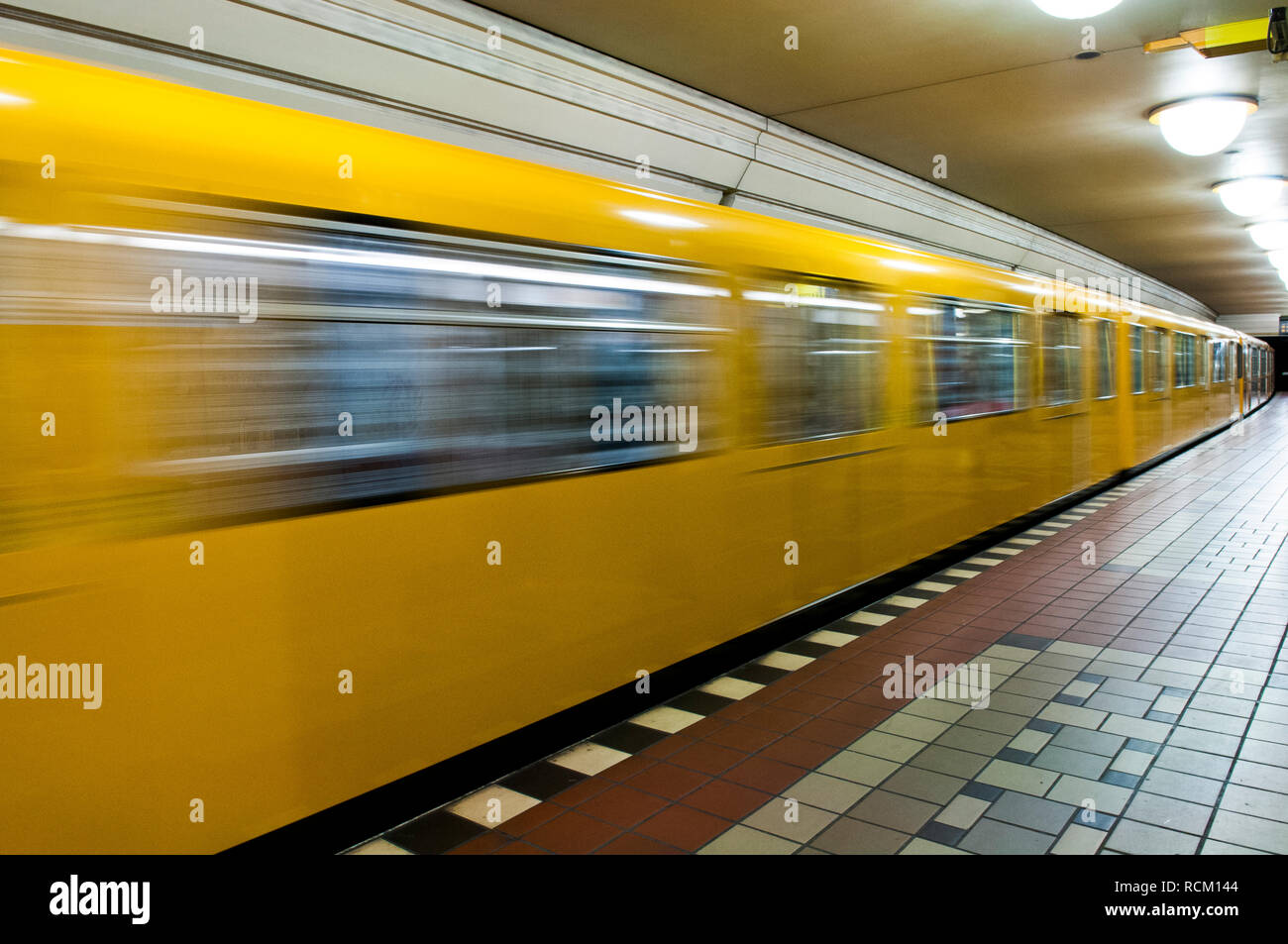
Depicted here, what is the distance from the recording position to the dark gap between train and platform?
10.4 feet

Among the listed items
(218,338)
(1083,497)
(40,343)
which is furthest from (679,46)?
(1083,497)

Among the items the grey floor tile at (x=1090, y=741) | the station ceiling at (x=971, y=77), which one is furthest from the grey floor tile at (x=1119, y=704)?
the station ceiling at (x=971, y=77)

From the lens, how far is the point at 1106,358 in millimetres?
12031

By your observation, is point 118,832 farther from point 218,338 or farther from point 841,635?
point 841,635

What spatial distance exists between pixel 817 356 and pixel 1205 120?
4.91m

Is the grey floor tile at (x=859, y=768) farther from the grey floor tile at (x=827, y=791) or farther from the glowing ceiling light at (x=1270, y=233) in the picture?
the glowing ceiling light at (x=1270, y=233)

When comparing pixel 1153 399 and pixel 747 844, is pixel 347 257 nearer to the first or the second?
pixel 747 844

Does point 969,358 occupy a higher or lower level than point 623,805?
higher

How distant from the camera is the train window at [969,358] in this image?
713 cm

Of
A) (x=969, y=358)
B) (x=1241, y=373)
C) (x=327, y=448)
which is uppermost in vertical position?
(x=1241, y=373)

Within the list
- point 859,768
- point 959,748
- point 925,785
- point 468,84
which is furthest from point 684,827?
point 468,84

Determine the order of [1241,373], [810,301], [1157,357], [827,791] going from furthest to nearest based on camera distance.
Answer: [1241,373] < [1157,357] < [810,301] < [827,791]

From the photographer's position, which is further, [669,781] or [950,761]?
[950,761]

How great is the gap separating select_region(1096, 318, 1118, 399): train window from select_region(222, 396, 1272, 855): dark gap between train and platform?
647cm
